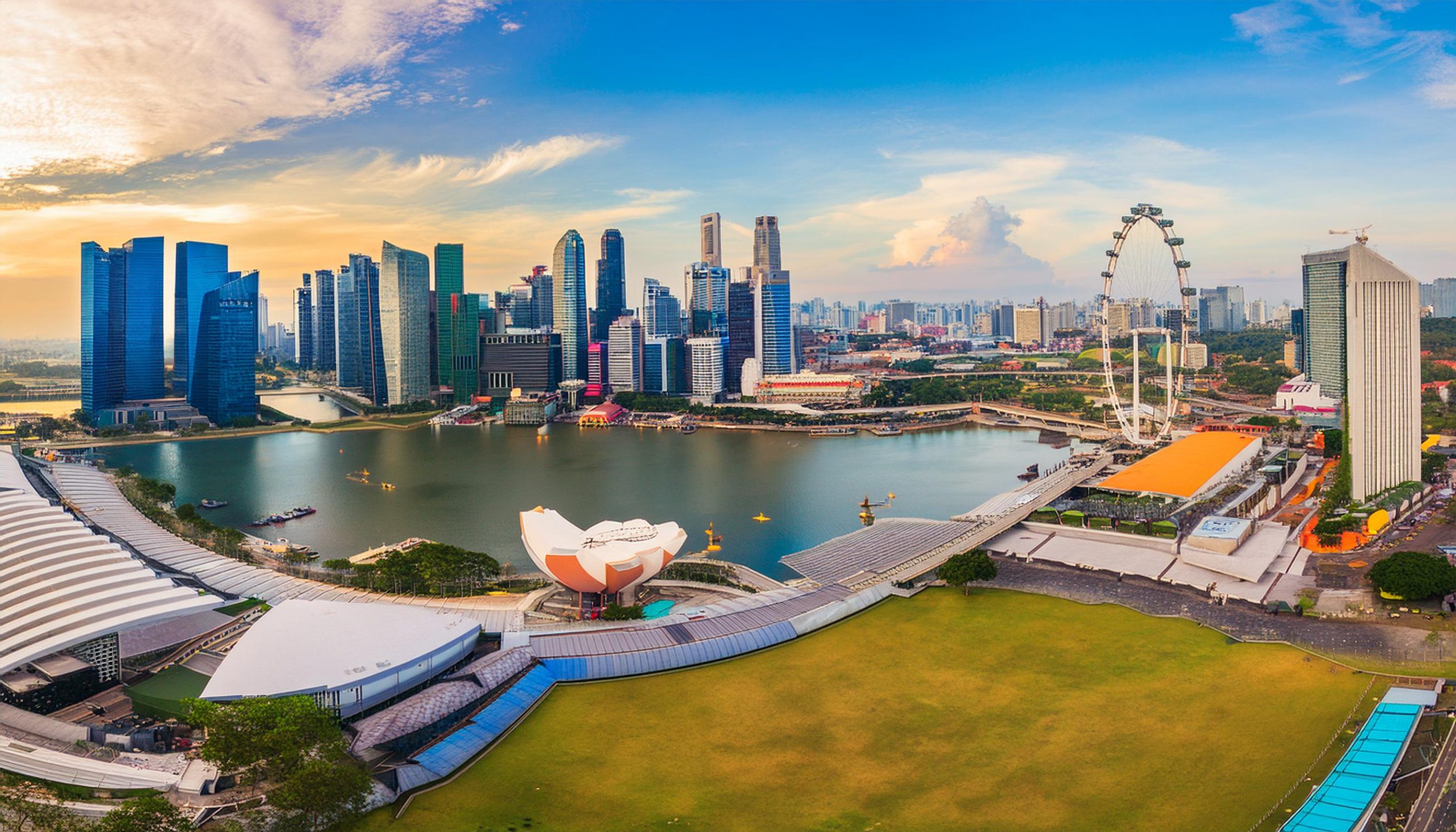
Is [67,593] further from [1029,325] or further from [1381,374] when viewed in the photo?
[1029,325]

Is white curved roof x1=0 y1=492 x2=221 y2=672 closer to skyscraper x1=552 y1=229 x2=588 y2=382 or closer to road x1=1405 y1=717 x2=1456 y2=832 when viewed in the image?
road x1=1405 y1=717 x2=1456 y2=832

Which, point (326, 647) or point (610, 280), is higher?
point (610, 280)

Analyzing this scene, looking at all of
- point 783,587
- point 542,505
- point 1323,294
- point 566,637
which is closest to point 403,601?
point 566,637

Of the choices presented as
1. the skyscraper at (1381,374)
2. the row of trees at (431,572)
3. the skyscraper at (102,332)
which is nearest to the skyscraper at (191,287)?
the skyscraper at (102,332)

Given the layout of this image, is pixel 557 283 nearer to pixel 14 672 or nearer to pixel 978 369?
pixel 978 369

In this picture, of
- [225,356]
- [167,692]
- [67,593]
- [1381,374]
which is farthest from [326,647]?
[225,356]

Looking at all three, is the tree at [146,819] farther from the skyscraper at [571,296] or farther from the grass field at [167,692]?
the skyscraper at [571,296]
